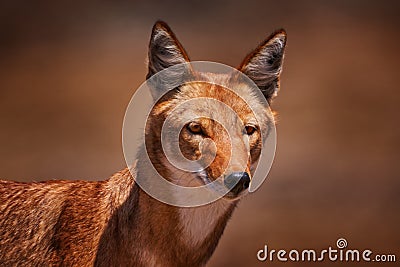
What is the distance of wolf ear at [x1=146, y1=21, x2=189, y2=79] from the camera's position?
17.6 ft

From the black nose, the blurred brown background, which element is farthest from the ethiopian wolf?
the blurred brown background

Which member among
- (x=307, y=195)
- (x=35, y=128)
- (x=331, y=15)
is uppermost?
(x=331, y=15)

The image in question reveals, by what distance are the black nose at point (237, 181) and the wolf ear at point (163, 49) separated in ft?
2.77

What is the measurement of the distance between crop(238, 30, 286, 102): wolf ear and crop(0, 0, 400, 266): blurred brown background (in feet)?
15.7

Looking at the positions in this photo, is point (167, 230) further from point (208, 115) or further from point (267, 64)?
point (267, 64)

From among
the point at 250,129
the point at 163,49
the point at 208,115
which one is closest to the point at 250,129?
the point at 250,129

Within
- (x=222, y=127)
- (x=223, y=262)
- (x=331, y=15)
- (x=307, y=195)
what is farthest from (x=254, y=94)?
(x=331, y=15)

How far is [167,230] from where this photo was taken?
17.5 ft

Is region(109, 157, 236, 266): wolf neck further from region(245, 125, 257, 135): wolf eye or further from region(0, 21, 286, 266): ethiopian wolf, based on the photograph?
region(245, 125, 257, 135): wolf eye

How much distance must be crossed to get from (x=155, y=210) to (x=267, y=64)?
3.67ft

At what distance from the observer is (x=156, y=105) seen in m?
5.44

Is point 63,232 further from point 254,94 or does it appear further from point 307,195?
point 307,195

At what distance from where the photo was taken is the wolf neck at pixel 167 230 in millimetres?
5309

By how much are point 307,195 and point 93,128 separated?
3311mm
